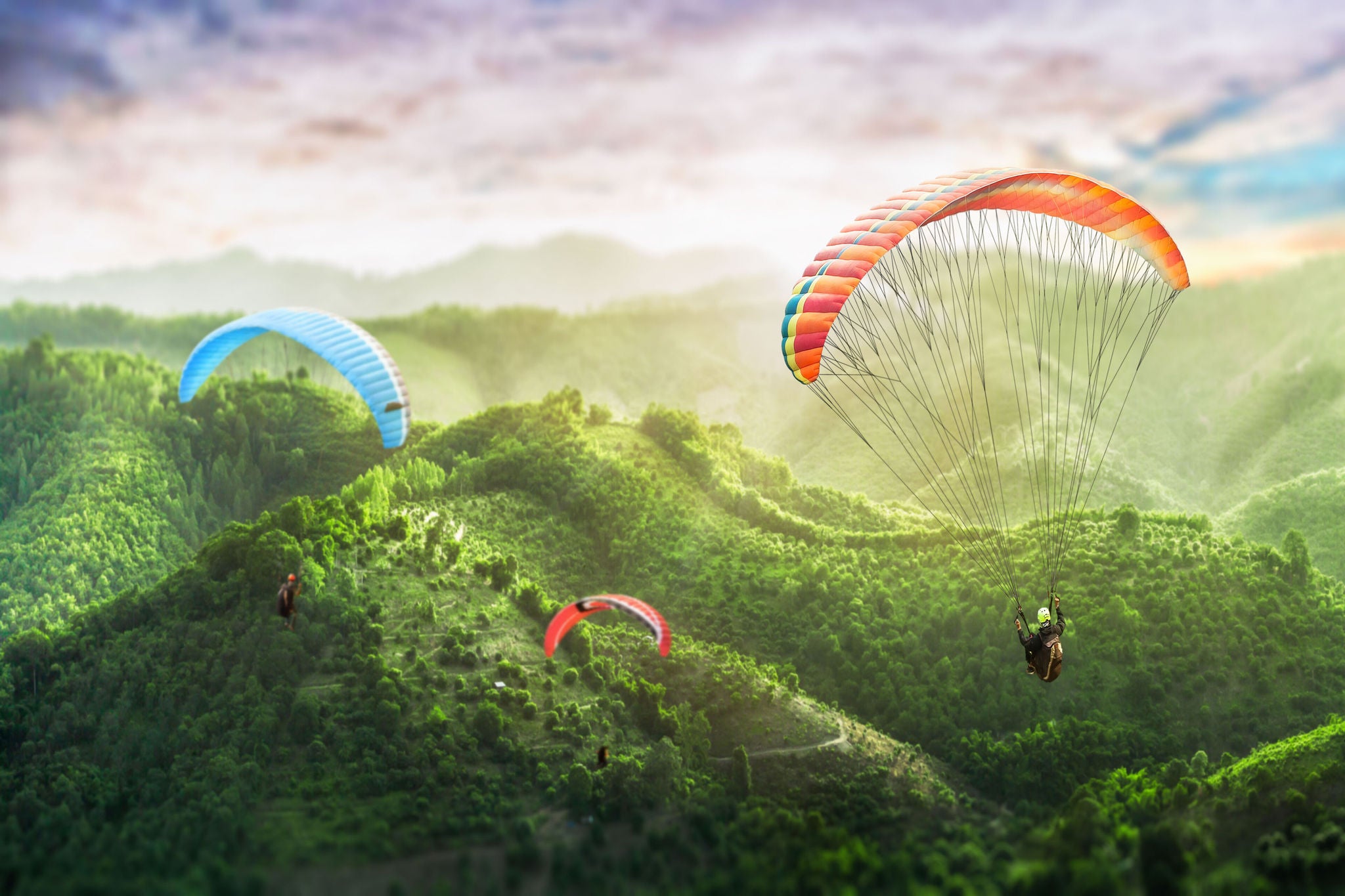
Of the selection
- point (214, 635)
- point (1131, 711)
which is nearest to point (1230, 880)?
point (1131, 711)

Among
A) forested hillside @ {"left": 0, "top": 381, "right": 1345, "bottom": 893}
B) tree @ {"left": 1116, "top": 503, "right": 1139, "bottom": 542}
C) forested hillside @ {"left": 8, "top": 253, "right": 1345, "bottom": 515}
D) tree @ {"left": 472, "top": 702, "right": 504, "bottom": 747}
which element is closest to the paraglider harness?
forested hillside @ {"left": 0, "top": 381, "right": 1345, "bottom": 893}

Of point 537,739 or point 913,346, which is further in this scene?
point 913,346

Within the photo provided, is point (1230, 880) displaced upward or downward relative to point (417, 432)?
downward

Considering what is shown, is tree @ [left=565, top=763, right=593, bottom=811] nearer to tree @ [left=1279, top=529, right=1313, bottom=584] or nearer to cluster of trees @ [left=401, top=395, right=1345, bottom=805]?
cluster of trees @ [left=401, top=395, right=1345, bottom=805]

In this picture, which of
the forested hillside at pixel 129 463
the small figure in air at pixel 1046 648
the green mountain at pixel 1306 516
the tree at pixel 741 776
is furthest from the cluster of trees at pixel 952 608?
the green mountain at pixel 1306 516

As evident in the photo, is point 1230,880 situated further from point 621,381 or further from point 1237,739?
point 621,381

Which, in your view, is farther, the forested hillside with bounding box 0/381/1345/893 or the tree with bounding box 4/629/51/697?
the tree with bounding box 4/629/51/697

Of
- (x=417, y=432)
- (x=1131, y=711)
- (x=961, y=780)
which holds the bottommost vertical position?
(x=961, y=780)
